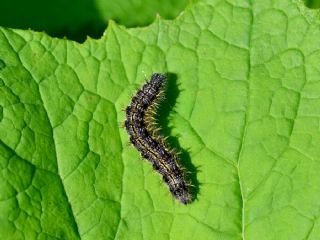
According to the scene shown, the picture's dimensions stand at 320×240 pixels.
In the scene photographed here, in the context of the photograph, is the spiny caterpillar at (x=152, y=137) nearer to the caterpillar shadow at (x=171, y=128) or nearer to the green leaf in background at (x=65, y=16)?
the caterpillar shadow at (x=171, y=128)

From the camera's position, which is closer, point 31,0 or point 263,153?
point 263,153

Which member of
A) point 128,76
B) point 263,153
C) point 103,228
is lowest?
point 103,228

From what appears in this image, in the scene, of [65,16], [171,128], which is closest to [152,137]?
[171,128]

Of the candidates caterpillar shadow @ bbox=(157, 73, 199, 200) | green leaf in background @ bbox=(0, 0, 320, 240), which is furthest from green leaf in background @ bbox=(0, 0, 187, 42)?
caterpillar shadow @ bbox=(157, 73, 199, 200)

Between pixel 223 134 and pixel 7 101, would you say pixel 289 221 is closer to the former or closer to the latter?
pixel 223 134

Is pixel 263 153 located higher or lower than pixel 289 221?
higher

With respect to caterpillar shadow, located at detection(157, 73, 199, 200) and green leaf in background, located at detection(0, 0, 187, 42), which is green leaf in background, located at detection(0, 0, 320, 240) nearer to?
caterpillar shadow, located at detection(157, 73, 199, 200)

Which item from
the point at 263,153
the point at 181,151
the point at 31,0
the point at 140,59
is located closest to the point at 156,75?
the point at 140,59
